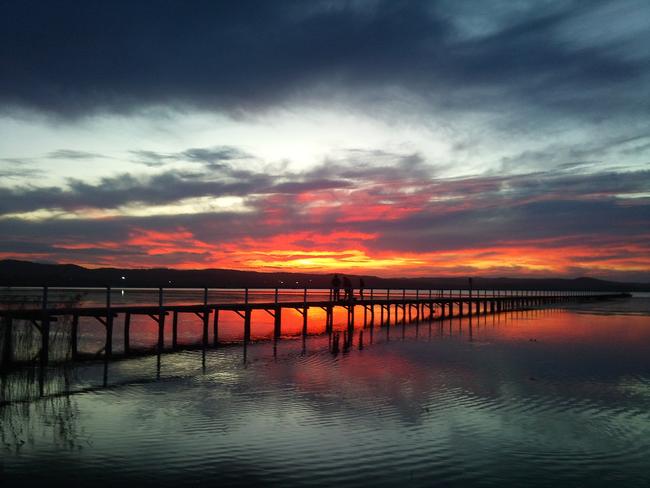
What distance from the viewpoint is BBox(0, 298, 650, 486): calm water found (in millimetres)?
9531

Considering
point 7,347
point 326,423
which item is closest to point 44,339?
point 7,347

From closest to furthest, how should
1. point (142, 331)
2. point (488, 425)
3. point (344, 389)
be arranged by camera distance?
point (488, 425) → point (344, 389) → point (142, 331)

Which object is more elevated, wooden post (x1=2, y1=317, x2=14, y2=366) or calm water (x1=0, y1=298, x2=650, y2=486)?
wooden post (x1=2, y1=317, x2=14, y2=366)

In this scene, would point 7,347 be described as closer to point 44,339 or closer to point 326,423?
point 44,339

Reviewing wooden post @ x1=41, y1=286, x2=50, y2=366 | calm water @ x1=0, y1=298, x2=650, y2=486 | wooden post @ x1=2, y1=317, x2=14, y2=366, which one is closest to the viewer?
calm water @ x1=0, y1=298, x2=650, y2=486

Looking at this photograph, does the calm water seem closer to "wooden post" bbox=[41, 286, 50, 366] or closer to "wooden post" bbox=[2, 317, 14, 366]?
"wooden post" bbox=[2, 317, 14, 366]

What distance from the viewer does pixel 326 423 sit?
12.5 metres

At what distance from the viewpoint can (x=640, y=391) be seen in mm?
17516

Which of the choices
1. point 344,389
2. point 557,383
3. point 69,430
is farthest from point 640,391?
point 69,430

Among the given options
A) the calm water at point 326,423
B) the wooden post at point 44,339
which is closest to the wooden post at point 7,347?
the calm water at point 326,423

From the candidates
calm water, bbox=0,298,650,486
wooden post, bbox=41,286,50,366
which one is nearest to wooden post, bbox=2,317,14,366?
calm water, bbox=0,298,650,486

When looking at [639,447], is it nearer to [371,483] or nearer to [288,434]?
[371,483]

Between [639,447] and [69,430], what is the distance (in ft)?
36.5

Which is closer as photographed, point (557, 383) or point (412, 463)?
point (412, 463)
